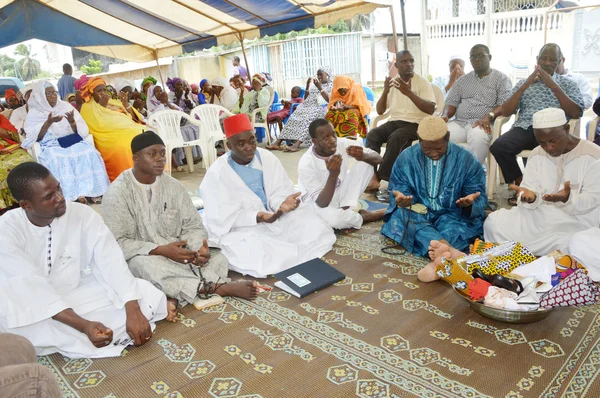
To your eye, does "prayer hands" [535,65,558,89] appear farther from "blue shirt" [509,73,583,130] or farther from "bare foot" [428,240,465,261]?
"bare foot" [428,240,465,261]

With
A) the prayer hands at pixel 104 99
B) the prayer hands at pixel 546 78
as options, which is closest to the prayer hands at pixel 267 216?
the prayer hands at pixel 546 78

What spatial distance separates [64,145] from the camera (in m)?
6.36

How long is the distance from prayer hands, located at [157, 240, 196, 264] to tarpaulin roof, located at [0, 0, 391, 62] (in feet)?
16.3

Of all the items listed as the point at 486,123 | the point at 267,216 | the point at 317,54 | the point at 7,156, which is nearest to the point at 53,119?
the point at 7,156

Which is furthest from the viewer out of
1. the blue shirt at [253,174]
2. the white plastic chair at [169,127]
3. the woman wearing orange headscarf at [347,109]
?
the woman wearing orange headscarf at [347,109]

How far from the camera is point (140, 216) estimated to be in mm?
3281

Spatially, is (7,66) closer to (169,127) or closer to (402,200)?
(169,127)

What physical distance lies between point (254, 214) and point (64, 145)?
3.96 m

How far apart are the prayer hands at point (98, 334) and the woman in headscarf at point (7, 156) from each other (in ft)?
13.4

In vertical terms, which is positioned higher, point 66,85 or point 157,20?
point 157,20

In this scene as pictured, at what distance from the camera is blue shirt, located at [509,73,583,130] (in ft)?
15.5

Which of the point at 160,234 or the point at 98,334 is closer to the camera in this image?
the point at 98,334

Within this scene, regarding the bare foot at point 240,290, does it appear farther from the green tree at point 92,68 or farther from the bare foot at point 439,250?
the green tree at point 92,68

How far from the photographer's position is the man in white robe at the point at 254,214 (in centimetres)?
364
